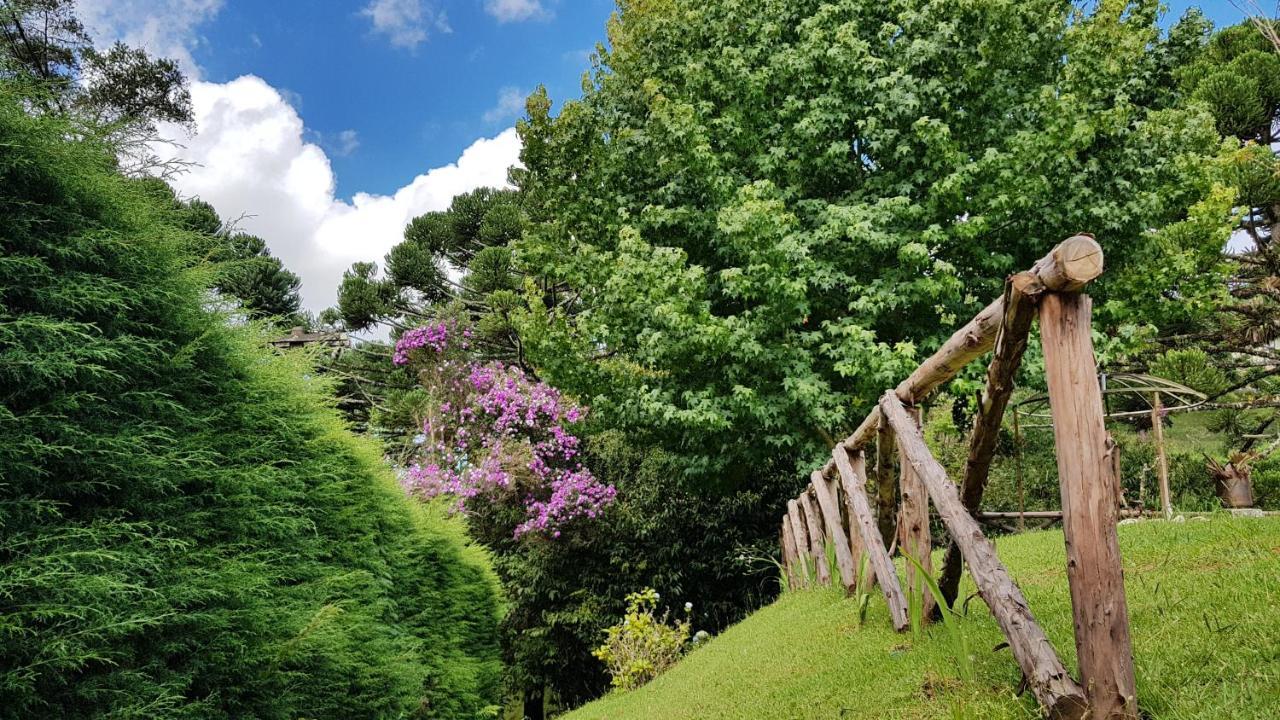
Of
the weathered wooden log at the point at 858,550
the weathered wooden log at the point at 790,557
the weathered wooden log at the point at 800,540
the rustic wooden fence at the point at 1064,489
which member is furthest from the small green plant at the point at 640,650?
the rustic wooden fence at the point at 1064,489

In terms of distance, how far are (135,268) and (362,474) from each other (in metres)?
2.31

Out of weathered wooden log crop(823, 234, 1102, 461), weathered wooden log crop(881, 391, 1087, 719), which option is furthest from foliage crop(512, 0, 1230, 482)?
weathered wooden log crop(881, 391, 1087, 719)

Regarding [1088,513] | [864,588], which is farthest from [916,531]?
[1088,513]

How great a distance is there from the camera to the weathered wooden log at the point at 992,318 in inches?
90.8

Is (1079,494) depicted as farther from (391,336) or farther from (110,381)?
(391,336)

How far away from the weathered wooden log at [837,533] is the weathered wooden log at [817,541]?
51 cm

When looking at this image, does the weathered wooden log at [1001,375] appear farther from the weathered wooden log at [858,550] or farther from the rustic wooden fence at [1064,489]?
the weathered wooden log at [858,550]

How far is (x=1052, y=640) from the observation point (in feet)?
10.5

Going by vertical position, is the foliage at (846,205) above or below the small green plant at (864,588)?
above

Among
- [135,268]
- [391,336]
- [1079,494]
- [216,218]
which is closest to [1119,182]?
[1079,494]

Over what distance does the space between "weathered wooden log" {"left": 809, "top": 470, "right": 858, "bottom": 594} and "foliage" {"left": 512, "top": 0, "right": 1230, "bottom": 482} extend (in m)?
2.11

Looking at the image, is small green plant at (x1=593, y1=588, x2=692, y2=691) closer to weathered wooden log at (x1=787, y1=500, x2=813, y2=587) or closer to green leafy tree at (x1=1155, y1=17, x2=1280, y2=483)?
weathered wooden log at (x1=787, y1=500, x2=813, y2=587)

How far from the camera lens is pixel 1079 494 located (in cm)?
232

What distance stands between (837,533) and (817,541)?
1296 mm
